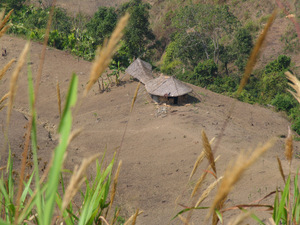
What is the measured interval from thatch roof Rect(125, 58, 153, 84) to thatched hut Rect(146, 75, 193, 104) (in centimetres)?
91

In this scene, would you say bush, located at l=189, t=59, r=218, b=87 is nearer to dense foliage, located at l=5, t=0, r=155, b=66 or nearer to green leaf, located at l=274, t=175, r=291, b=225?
dense foliage, located at l=5, t=0, r=155, b=66

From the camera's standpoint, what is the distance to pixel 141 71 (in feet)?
39.2

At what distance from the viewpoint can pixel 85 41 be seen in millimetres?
15133

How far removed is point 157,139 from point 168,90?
6.94ft

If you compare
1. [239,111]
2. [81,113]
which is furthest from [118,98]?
[239,111]

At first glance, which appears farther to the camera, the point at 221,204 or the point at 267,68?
the point at 267,68

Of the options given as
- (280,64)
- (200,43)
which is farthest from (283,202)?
(200,43)

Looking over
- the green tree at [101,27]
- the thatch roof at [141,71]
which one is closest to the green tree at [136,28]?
the green tree at [101,27]

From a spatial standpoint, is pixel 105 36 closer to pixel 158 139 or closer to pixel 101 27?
pixel 101 27

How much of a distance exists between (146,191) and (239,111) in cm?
606

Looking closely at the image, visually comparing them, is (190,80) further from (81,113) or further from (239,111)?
(81,113)

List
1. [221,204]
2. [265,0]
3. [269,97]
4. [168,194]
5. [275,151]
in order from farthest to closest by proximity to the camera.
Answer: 1. [265,0]
2. [269,97]
3. [275,151]
4. [168,194]
5. [221,204]

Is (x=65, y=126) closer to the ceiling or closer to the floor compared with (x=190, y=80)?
closer to the ceiling

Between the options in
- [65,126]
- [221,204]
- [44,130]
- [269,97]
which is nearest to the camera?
[65,126]
